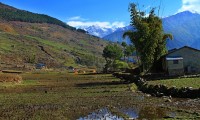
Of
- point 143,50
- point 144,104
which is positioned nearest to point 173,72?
point 143,50

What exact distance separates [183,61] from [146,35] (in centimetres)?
1082

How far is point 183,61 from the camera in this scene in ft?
266

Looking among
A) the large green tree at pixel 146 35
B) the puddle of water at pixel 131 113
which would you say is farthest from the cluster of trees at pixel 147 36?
the puddle of water at pixel 131 113

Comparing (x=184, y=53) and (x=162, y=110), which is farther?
(x=184, y=53)

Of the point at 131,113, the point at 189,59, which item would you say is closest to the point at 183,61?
the point at 189,59

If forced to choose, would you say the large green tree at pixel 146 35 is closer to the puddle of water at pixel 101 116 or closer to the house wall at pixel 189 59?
the house wall at pixel 189 59

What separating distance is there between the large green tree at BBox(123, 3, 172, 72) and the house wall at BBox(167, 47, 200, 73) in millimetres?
4732

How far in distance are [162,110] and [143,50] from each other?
160 ft

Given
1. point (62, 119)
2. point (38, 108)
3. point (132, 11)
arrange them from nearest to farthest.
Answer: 1. point (62, 119)
2. point (38, 108)
3. point (132, 11)

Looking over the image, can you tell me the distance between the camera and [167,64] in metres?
80.2

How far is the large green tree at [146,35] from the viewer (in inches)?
3108

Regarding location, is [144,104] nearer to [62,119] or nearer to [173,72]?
[62,119]

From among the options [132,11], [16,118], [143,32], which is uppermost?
[132,11]

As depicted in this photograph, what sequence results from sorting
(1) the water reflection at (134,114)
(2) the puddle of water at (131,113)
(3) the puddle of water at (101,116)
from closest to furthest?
1. (1) the water reflection at (134,114)
2. (3) the puddle of water at (101,116)
3. (2) the puddle of water at (131,113)
